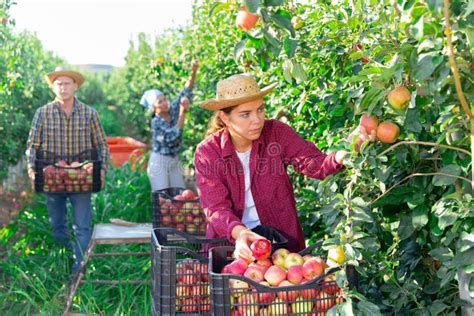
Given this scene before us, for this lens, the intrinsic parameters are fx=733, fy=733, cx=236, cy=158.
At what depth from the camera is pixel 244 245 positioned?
2502 millimetres

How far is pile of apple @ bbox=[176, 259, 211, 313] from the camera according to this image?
102 inches

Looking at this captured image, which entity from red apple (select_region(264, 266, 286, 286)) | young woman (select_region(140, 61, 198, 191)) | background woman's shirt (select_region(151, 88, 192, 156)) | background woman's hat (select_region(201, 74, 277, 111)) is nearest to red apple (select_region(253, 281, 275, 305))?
red apple (select_region(264, 266, 286, 286))

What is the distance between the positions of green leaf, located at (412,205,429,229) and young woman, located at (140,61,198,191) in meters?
4.04

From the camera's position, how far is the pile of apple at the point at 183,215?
425 centimetres

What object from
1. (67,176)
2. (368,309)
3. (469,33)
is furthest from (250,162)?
(67,176)

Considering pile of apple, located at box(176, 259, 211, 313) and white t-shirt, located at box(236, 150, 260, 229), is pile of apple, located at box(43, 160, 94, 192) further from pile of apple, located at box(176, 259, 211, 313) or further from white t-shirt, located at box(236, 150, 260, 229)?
pile of apple, located at box(176, 259, 211, 313)

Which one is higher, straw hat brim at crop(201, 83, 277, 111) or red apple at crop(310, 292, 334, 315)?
straw hat brim at crop(201, 83, 277, 111)

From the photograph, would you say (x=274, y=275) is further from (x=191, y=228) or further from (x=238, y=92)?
(x=191, y=228)

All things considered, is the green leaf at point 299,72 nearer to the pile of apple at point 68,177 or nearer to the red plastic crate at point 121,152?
the pile of apple at point 68,177

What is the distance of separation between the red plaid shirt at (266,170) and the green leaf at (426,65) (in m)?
1.16

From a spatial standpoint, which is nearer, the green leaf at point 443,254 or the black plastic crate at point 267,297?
the black plastic crate at point 267,297

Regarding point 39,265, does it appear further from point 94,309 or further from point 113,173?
point 113,173

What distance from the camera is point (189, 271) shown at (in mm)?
2611

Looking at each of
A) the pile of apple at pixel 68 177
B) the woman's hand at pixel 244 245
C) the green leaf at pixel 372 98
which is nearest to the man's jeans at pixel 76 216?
the pile of apple at pixel 68 177
